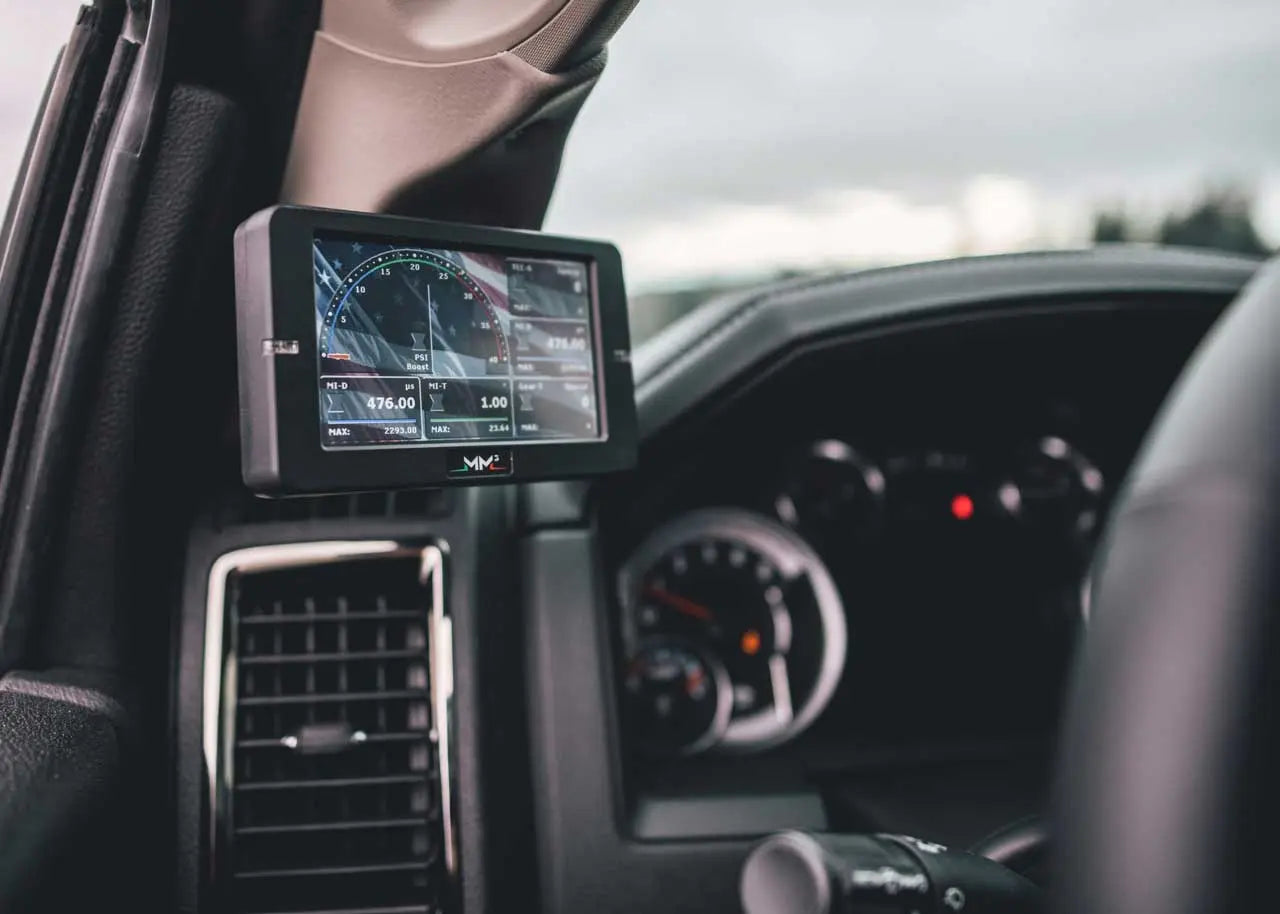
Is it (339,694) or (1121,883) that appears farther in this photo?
(339,694)

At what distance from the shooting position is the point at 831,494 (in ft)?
8.03

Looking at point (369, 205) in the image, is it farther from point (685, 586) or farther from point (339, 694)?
point (685, 586)

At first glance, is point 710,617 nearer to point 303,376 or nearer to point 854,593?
point 854,593

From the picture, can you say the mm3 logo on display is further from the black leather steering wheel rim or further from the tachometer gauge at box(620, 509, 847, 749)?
the black leather steering wheel rim

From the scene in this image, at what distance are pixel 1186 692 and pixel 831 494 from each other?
1.77 meters

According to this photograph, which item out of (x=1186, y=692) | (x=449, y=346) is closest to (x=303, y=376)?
(x=449, y=346)

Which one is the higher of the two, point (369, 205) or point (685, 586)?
point (369, 205)

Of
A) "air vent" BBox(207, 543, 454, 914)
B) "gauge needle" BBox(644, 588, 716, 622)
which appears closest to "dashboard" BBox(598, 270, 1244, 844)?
"gauge needle" BBox(644, 588, 716, 622)

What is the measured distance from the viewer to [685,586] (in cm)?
235

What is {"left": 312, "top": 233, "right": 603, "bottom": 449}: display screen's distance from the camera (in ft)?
4.72

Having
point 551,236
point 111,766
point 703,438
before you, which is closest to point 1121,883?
point 551,236

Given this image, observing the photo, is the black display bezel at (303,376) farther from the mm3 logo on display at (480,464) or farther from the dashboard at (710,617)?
the dashboard at (710,617)

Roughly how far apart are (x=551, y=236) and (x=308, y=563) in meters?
0.54

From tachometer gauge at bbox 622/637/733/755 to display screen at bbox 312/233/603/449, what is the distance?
2.08ft
